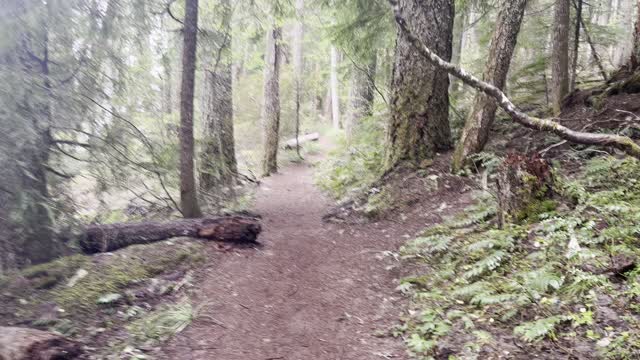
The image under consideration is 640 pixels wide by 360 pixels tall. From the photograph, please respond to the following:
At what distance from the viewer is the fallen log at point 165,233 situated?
704 centimetres

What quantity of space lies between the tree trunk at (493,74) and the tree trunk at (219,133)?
192 inches

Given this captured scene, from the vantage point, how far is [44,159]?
648 centimetres

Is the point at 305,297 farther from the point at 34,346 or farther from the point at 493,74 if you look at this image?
the point at 493,74

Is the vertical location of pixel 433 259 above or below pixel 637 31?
below

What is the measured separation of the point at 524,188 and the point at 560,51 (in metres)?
4.67

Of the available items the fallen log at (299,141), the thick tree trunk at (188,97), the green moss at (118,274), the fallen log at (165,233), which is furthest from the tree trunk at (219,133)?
the fallen log at (299,141)

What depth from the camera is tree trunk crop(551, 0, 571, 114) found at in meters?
8.70

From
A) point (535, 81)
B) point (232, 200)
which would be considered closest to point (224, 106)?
point (232, 200)

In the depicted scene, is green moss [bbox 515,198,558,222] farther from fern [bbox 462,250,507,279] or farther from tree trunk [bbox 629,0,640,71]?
tree trunk [bbox 629,0,640,71]

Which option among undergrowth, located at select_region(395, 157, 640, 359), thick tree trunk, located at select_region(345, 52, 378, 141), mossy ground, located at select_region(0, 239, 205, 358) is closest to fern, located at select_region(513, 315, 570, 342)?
undergrowth, located at select_region(395, 157, 640, 359)

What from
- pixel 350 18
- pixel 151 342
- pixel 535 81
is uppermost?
pixel 350 18

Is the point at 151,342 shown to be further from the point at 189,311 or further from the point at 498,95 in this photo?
the point at 498,95

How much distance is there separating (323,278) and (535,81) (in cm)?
838

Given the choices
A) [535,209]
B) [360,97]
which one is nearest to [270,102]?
[360,97]
